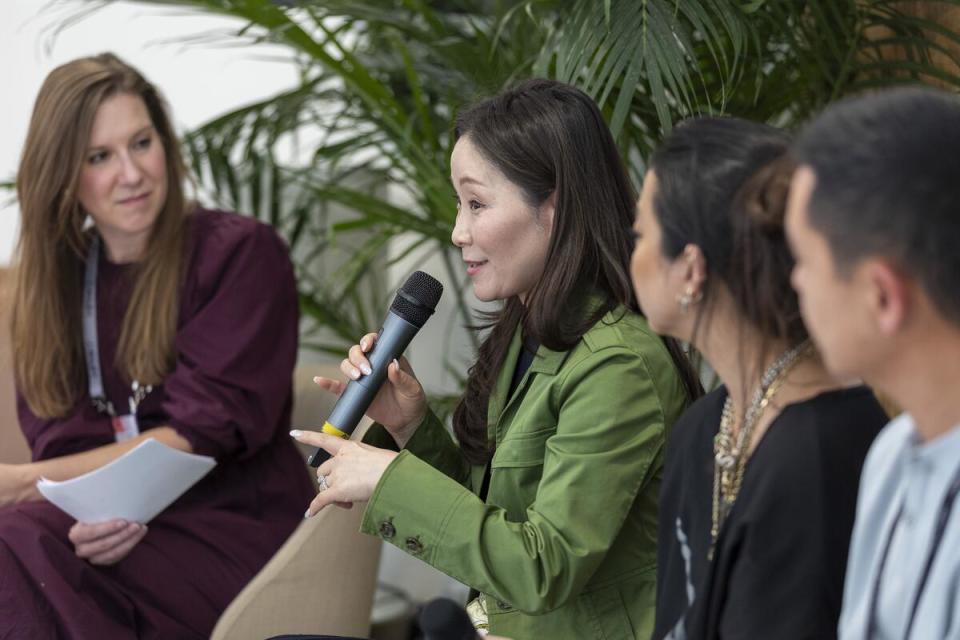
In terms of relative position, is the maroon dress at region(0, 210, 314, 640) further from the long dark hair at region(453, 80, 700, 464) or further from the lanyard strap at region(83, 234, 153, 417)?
the long dark hair at region(453, 80, 700, 464)

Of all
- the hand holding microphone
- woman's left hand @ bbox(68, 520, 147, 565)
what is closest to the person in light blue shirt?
the hand holding microphone

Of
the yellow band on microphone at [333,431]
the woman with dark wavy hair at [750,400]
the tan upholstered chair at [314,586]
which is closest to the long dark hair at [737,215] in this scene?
the woman with dark wavy hair at [750,400]

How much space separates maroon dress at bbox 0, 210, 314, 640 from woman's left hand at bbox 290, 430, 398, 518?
670 mm

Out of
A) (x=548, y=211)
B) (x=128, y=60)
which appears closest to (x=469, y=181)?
(x=548, y=211)

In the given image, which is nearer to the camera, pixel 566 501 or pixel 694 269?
pixel 694 269

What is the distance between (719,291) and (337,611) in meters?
1.10

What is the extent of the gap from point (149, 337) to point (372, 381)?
81 cm

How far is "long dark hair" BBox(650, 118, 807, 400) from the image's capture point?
1048 mm

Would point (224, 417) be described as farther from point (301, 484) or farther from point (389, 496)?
point (389, 496)

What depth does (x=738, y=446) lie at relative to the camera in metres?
1.13

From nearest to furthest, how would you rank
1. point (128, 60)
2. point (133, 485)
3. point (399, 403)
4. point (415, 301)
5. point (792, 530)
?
point (792, 530) < point (415, 301) < point (399, 403) < point (133, 485) < point (128, 60)

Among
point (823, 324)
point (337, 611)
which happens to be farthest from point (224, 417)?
point (823, 324)

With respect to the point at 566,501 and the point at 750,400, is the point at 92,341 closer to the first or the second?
the point at 566,501

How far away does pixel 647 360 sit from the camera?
1.40 m
